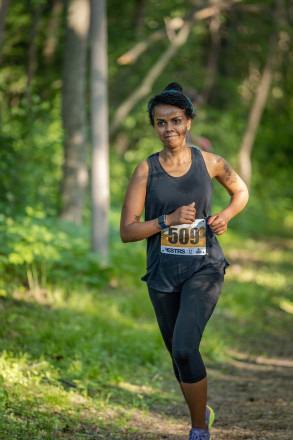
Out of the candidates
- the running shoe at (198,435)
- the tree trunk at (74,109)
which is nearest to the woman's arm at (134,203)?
the running shoe at (198,435)

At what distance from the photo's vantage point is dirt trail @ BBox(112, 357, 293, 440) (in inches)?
165

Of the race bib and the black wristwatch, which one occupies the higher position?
the black wristwatch

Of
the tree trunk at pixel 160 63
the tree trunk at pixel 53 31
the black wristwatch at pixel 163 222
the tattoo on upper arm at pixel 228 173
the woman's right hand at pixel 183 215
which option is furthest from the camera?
the tree trunk at pixel 53 31

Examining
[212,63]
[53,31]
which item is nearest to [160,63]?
[53,31]

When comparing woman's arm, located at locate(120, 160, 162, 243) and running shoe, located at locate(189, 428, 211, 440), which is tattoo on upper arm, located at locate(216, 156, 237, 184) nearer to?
woman's arm, located at locate(120, 160, 162, 243)

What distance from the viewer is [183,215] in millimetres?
3381

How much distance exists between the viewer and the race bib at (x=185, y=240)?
12.0ft

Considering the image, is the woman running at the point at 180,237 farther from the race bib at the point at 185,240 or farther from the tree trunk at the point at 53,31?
the tree trunk at the point at 53,31

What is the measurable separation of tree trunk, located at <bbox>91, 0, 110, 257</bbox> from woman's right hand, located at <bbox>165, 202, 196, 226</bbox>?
5007mm

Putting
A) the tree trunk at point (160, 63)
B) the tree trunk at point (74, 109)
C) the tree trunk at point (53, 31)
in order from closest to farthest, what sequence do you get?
the tree trunk at point (74, 109), the tree trunk at point (160, 63), the tree trunk at point (53, 31)

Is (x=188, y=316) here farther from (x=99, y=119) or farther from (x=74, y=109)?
(x=74, y=109)

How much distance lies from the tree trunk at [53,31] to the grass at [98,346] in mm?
8581

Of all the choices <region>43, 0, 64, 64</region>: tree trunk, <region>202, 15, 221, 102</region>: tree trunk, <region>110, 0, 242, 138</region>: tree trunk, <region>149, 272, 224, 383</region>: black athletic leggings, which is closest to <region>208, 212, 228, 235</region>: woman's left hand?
<region>149, 272, 224, 383</region>: black athletic leggings

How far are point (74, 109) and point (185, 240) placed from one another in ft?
22.0
